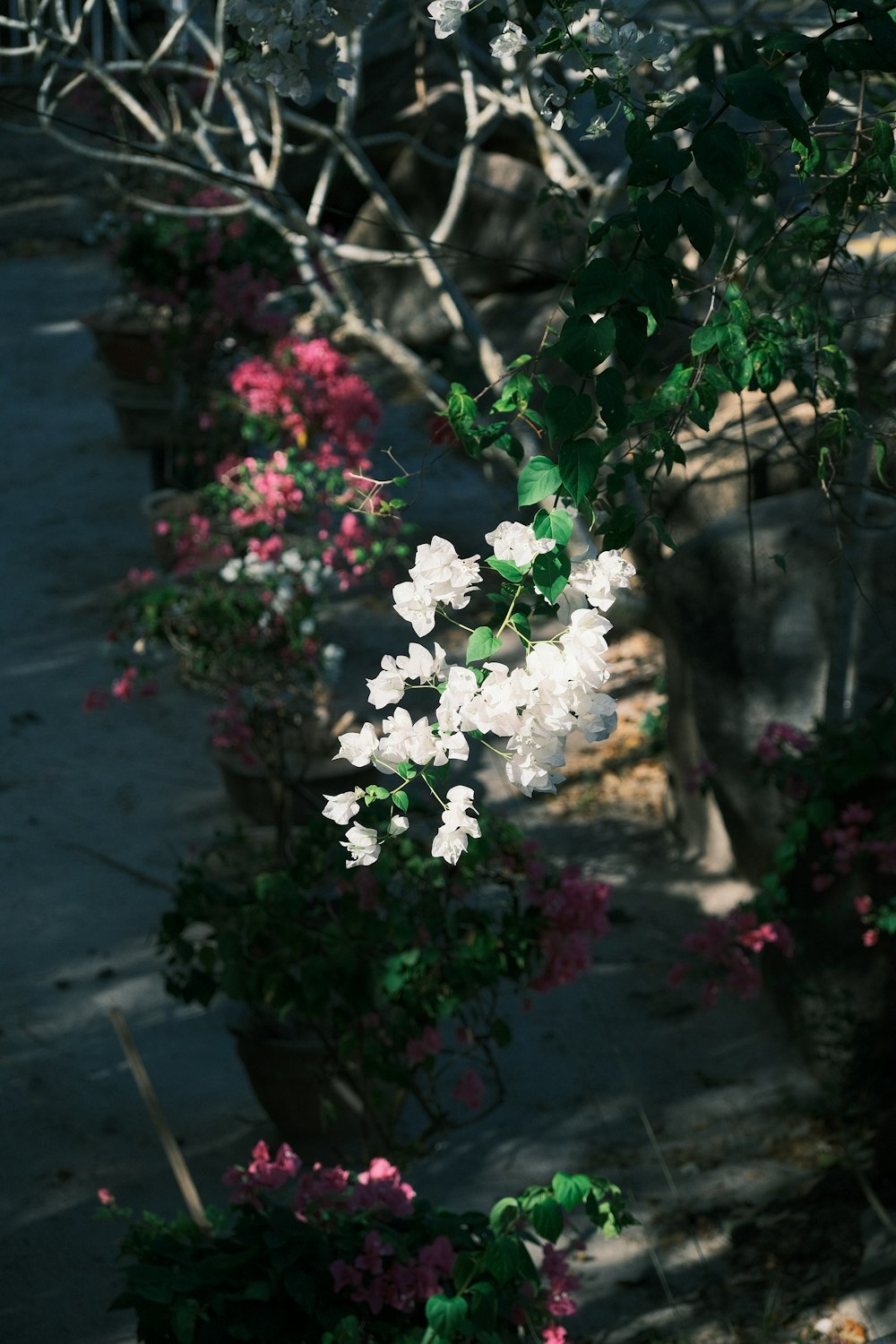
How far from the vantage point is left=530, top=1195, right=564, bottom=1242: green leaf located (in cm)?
204

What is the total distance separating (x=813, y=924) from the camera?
12.3 ft

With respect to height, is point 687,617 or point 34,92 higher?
point 34,92

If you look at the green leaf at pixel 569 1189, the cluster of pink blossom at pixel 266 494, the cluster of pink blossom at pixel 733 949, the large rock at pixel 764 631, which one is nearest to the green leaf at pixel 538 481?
the green leaf at pixel 569 1189

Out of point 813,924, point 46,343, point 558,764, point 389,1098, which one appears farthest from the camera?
point 46,343

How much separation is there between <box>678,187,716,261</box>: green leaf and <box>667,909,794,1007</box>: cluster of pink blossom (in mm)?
2473

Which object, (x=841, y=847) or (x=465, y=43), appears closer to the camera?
(x=841, y=847)

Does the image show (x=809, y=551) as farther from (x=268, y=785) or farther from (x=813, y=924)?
(x=268, y=785)

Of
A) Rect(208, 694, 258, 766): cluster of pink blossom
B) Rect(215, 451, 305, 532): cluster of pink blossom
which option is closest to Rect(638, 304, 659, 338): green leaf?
Rect(208, 694, 258, 766): cluster of pink blossom

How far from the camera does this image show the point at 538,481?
4.97ft

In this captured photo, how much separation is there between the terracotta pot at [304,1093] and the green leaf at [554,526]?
2099 mm

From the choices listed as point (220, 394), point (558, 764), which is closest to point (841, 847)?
point (558, 764)

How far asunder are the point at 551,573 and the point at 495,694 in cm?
15

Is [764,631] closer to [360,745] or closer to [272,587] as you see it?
[272,587]

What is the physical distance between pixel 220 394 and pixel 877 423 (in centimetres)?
Result: 329
